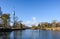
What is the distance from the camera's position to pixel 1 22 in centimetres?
4866

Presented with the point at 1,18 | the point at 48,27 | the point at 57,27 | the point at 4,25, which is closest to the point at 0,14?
the point at 1,18

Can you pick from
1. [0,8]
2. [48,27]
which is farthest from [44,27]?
[0,8]

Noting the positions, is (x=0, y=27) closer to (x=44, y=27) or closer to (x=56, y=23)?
(x=56, y=23)

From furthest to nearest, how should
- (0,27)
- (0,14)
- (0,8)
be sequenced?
(0,27) < (0,14) < (0,8)

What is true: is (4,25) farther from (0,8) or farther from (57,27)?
(57,27)

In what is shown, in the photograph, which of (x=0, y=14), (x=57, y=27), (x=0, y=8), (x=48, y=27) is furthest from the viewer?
(x=48, y=27)

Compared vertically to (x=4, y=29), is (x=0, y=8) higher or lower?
higher

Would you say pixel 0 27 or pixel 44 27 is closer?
pixel 0 27

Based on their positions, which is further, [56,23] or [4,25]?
[56,23]

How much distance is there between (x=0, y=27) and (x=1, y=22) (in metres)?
3.21

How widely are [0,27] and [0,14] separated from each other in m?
5.69

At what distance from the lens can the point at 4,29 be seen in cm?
5219

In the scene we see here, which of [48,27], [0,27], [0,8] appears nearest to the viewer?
[0,8]

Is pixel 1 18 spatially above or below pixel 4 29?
above
